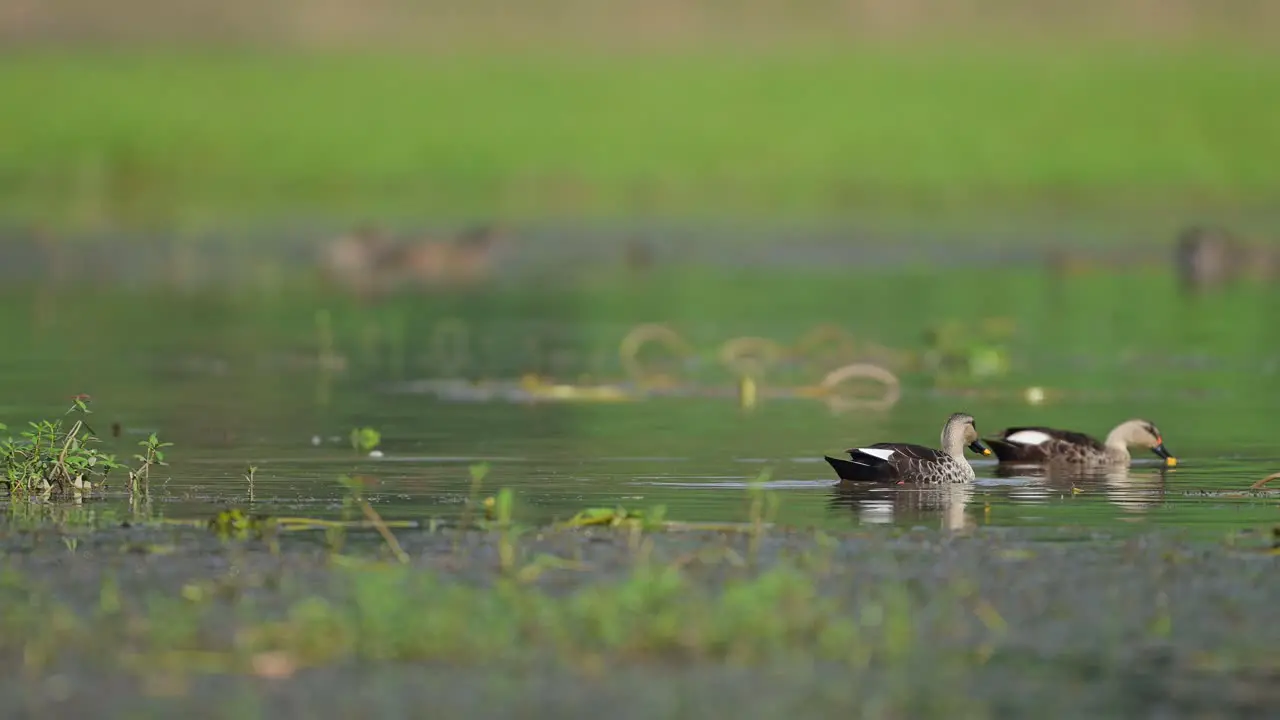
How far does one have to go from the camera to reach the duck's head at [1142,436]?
18172 mm

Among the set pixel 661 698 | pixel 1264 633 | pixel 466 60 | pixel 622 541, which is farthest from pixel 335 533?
pixel 466 60

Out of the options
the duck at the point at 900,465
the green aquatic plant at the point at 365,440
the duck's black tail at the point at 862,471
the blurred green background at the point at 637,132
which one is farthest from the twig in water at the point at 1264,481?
the blurred green background at the point at 637,132

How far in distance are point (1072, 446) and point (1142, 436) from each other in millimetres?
575

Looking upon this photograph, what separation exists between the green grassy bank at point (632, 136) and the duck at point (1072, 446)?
5109cm

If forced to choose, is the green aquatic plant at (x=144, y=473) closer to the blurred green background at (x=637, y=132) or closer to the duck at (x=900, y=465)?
the duck at (x=900, y=465)

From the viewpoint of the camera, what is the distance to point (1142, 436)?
18297mm

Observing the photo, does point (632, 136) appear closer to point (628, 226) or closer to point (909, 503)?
point (628, 226)

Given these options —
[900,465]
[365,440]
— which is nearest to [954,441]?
[900,465]

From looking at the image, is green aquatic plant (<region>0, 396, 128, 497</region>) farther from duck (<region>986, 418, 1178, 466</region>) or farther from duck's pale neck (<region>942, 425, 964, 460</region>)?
duck (<region>986, 418, 1178, 466</region>)

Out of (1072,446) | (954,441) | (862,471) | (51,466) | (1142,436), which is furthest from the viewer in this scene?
(1142,436)

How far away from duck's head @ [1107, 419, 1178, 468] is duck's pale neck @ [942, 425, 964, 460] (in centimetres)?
195

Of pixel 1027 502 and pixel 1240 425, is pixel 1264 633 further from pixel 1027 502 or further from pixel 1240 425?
pixel 1240 425

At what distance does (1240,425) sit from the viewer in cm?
2098

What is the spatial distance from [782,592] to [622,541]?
2.08 meters
